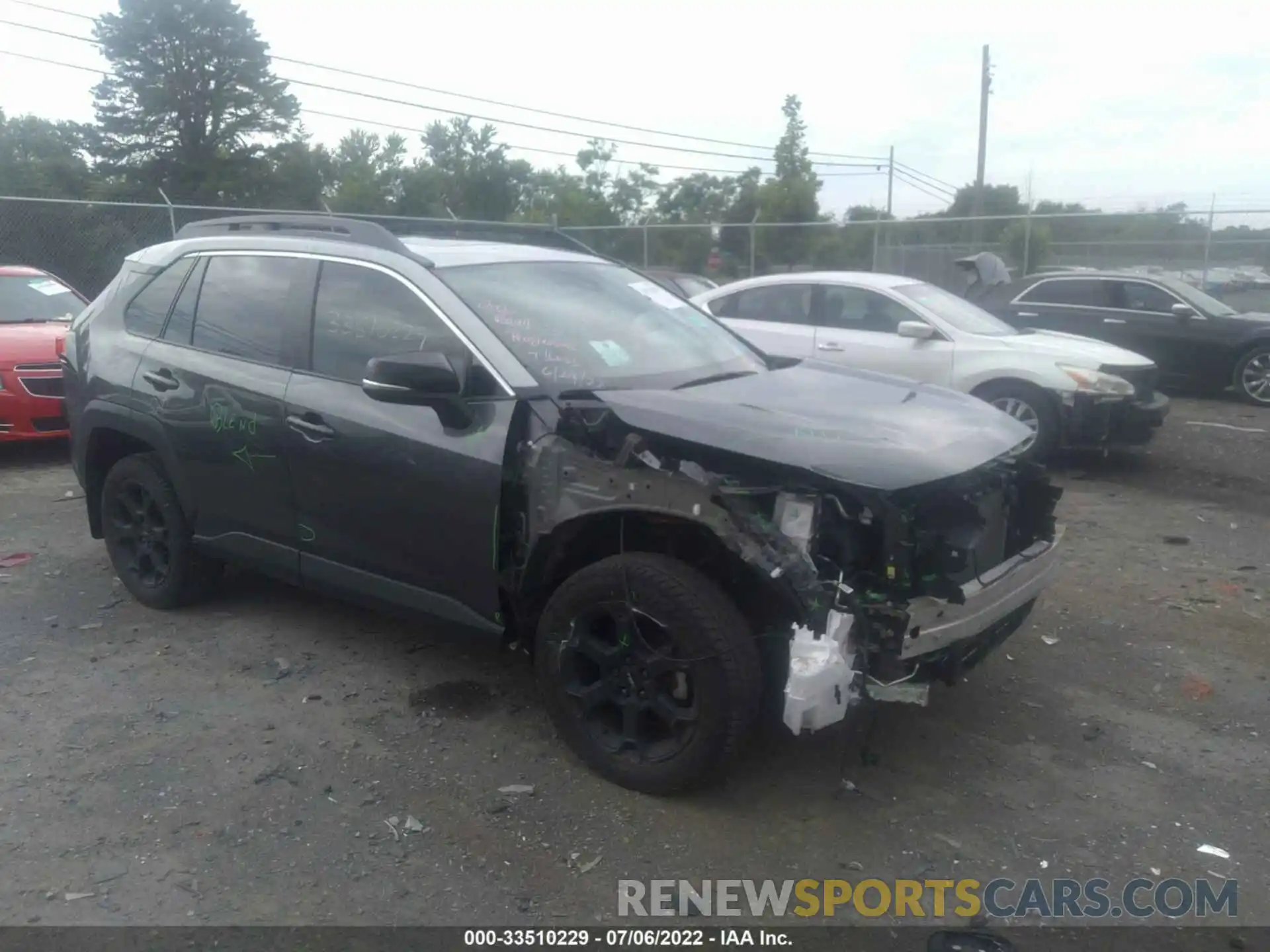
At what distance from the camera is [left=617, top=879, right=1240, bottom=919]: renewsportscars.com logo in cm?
305

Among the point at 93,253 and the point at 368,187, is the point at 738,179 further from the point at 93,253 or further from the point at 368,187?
the point at 93,253

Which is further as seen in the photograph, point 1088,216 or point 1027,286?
point 1088,216

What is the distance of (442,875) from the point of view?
3.19 metres

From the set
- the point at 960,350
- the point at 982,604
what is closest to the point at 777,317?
the point at 960,350

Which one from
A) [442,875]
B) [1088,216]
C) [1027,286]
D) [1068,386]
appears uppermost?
[1088,216]

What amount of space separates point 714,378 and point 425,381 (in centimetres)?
124

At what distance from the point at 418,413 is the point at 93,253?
1407 centimetres

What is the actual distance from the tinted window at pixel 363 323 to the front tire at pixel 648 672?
45.1 inches

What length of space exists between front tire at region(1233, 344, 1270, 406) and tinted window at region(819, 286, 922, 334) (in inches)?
216

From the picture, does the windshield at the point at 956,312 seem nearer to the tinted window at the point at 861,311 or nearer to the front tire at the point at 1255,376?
the tinted window at the point at 861,311

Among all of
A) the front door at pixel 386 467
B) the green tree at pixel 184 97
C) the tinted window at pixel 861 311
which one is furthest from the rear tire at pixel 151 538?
the green tree at pixel 184 97

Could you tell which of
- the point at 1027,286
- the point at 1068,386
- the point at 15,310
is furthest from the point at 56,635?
the point at 1027,286

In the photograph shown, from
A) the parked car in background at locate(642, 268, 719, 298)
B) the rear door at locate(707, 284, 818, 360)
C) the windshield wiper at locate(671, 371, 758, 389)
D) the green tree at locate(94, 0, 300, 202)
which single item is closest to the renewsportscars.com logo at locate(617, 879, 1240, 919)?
the windshield wiper at locate(671, 371, 758, 389)

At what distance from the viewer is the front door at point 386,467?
12.5 ft
